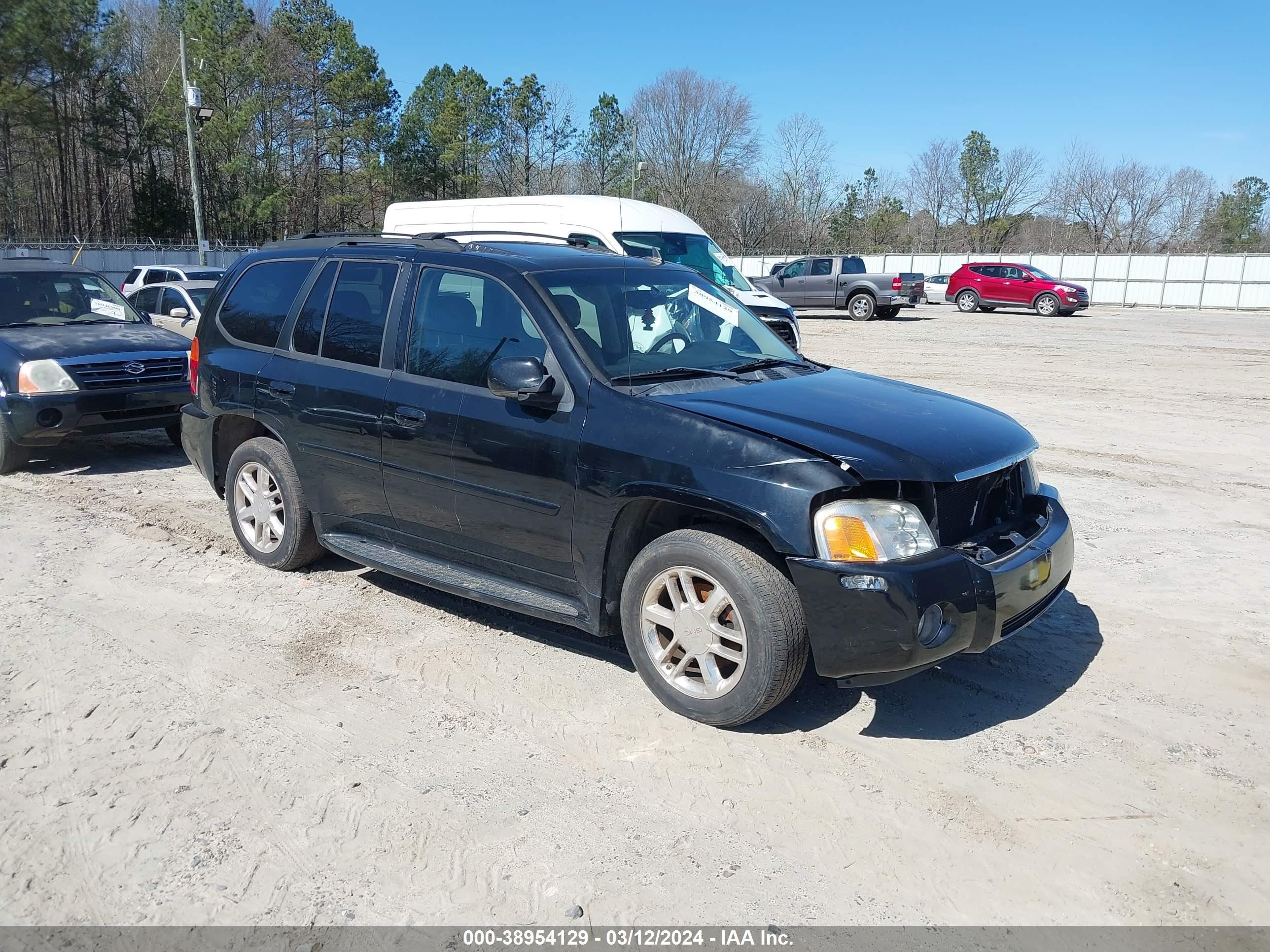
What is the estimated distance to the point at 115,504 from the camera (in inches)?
295

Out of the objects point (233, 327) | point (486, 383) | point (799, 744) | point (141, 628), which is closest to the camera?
point (799, 744)

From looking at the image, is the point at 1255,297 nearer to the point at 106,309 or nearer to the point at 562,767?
the point at 106,309

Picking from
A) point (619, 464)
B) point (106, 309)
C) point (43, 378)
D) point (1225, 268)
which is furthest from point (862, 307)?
point (619, 464)

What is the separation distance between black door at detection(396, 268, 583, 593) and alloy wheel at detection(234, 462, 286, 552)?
1209 millimetres

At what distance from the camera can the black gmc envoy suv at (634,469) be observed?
11.9 feet

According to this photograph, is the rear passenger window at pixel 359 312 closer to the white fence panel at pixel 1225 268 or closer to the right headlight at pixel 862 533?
the right headlight at pixel 862 533

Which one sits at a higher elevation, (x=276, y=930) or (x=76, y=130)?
(x=76, y=130)

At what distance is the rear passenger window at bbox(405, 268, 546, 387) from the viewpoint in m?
4.54

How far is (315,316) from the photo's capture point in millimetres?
5434

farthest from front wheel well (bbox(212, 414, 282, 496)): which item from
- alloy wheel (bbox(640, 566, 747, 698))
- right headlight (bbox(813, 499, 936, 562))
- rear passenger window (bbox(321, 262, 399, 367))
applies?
right headlight (bbox(813, 499, 936, 562))

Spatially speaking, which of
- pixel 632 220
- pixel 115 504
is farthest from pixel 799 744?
pixel 632 220

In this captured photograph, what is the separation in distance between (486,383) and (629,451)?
927 mm

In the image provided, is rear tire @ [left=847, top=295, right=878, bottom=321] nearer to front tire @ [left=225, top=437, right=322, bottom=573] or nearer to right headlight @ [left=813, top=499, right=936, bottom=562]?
front tire @ [left=225, top=437, right=322, bottom=573]

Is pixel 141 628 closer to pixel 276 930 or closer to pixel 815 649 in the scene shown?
pixel 276 930
